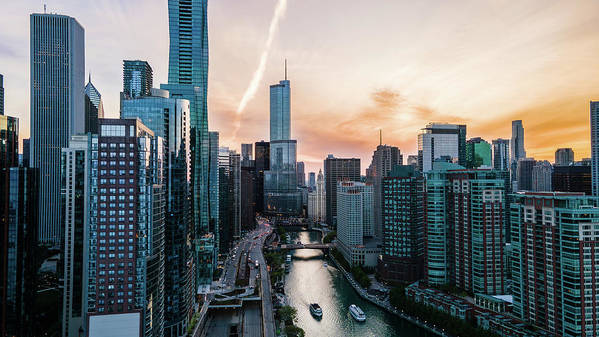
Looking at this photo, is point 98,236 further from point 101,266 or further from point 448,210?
point 448,210

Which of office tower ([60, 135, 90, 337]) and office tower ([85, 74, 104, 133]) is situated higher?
office tower ([85, 74, 104, 133])

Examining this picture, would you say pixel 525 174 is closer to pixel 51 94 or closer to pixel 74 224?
pixel 74 224

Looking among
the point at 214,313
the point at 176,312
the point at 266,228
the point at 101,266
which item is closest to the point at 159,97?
the point at 101,266

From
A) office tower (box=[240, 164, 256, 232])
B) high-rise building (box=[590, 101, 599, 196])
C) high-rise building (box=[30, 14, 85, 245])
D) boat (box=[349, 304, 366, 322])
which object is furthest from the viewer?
office tower (box=[240, 164, 256, 232])

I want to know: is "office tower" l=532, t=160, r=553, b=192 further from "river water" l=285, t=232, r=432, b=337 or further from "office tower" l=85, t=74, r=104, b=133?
"office tower" l=85, t=74, r=104, b=133

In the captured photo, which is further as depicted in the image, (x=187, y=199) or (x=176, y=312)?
(x=187, y=199)

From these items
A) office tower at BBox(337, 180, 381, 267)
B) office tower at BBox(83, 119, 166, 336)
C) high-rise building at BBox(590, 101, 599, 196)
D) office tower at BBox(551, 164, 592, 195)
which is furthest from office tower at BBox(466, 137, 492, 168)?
office tower at BBox(83, 119, 166, 336)

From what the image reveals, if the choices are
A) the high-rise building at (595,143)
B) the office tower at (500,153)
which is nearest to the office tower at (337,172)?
the office tower at (500,153)

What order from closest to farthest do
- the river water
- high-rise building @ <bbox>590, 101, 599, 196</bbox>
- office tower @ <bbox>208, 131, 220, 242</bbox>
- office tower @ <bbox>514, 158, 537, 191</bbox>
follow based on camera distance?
1. the river water
2. office tower @ <bbox>208, 131, 220, 242</bbox>
3. high-rise building @ <bbox>590, 101, 599, 196</bbox>
4. office tower @ <bbox>514, 158, 537, 191</bbox>
